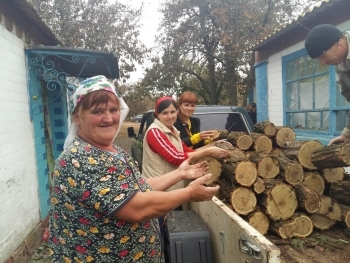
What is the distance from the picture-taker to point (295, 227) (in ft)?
8.43

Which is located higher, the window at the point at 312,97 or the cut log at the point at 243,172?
the window at the point at 312,97

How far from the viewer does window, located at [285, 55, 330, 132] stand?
6.40m

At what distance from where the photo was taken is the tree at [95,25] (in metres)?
10.6

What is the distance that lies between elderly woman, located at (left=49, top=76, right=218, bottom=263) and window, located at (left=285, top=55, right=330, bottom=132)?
18.4 feet

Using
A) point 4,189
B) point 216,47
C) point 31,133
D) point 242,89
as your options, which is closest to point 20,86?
point 31,133

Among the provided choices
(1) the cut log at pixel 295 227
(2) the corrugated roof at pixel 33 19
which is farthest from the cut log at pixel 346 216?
(2) the corrugated roof at pixel 33 19

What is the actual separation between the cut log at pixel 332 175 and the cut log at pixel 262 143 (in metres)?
0.79

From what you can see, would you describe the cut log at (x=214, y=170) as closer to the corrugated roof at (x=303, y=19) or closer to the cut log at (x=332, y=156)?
the cut log at (x=332, y=156)

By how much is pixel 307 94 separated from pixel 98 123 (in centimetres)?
642

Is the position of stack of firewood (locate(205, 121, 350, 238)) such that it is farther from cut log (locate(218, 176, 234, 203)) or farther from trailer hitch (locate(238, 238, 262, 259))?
trailer hitch (locate(238, 238, 262, 259))

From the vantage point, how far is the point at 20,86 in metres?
4.29

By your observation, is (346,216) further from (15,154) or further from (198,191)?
(15,154)

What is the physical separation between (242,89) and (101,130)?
1678 centimetres

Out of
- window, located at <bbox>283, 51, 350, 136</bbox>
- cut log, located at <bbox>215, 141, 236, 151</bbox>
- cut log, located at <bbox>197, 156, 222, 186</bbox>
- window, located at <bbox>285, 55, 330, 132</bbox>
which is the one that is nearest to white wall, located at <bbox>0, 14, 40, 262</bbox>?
cut log, located at <bbox>197, 156, 222, 186</bbox>
